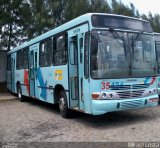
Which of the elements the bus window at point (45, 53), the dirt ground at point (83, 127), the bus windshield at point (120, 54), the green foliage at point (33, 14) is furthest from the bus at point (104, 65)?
the green foliage at point (33, 14)

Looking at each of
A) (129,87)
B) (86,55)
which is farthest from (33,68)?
(129,87)

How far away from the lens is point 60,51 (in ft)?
35.6

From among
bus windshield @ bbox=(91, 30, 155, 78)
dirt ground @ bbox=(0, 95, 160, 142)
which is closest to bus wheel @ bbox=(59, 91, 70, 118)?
dirt ground @ bbox=(0, 95, 160, 142)

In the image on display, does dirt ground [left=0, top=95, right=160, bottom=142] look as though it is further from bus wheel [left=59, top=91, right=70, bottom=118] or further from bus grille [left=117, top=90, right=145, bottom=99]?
bus grille [left=117, top=90, right=145, bottom=99]

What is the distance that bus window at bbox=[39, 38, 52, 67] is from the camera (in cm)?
1189

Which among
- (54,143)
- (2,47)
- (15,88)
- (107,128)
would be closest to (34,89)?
(15,88)

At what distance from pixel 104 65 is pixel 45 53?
429cm

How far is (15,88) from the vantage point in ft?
61.0

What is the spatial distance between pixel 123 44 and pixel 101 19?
3.05 feet

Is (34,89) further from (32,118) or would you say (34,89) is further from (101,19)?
(101,19)

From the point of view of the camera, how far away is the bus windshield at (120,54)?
28.3 ft

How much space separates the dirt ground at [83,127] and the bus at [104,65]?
0.51 m

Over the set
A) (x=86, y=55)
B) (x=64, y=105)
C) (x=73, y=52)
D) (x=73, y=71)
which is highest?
(x=73, y=52)

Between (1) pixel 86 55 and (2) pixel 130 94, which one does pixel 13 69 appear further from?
(2) pixel 130 94
